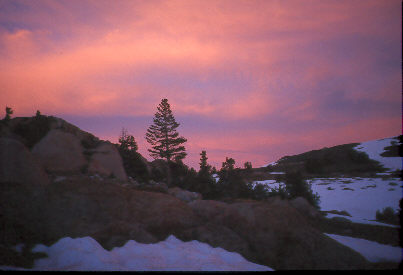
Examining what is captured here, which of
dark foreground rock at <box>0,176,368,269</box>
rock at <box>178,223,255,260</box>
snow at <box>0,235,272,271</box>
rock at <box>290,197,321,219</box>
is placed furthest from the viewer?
rock at <box>290,197,321,219</box>

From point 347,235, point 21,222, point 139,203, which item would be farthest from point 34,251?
point 347,235

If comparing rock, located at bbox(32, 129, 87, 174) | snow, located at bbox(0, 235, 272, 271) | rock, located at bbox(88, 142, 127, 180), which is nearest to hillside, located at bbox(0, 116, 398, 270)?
snow, located at bbox(0, 235, 272, 271)

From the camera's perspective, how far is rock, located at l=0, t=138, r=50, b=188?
9078mm

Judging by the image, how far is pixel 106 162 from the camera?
57.4ft

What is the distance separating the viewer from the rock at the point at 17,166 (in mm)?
9078

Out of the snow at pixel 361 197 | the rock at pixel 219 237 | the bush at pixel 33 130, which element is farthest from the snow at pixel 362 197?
the bush at pixel 33 130

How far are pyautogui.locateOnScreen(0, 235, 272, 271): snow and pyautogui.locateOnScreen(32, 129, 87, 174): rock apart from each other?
9492mm

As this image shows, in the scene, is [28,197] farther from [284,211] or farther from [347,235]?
[347,235]

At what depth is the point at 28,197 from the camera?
7.41 meters

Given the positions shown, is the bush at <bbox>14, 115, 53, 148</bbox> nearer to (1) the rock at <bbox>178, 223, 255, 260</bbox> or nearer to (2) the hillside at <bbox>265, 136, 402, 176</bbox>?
(1) the rock at <bbox>178, 223, 255, 260</bbox>

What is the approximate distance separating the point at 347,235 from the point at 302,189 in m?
6.37

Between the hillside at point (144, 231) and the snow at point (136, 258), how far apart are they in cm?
2

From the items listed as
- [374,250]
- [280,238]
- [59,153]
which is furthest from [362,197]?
[59,153]

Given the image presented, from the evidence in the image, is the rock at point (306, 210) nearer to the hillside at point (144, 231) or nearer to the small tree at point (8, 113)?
the hillside at point (144, 231)
